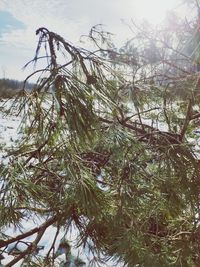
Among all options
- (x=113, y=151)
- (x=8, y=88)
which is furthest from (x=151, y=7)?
(x=8, y=88)

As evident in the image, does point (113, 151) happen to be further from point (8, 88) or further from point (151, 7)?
point (8, 88)

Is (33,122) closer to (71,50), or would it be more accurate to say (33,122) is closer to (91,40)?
(71,50)

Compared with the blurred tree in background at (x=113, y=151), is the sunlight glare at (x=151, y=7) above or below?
above

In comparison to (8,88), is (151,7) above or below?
below

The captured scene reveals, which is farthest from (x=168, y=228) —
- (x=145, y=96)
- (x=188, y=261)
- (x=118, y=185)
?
(x=145, y=96)

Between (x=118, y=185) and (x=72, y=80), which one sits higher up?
(x=72, y=80)

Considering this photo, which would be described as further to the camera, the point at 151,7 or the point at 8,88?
the point at 8,88

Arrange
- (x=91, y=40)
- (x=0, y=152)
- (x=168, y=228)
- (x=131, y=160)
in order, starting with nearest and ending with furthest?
(x=131, y=160)
(x=91, y=40)
(x=168, y=228)
(x=0, y=152)

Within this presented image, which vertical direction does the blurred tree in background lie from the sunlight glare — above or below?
below

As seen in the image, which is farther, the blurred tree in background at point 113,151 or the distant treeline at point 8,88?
the distant treeline at point 8,88

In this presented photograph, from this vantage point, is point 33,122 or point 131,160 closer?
point 33,122

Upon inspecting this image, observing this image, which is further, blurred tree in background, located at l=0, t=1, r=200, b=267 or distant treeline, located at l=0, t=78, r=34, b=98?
distant treeline, located at l=0, t=78, r=34, b=98

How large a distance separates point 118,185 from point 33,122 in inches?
17.8

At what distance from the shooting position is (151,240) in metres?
1.65
